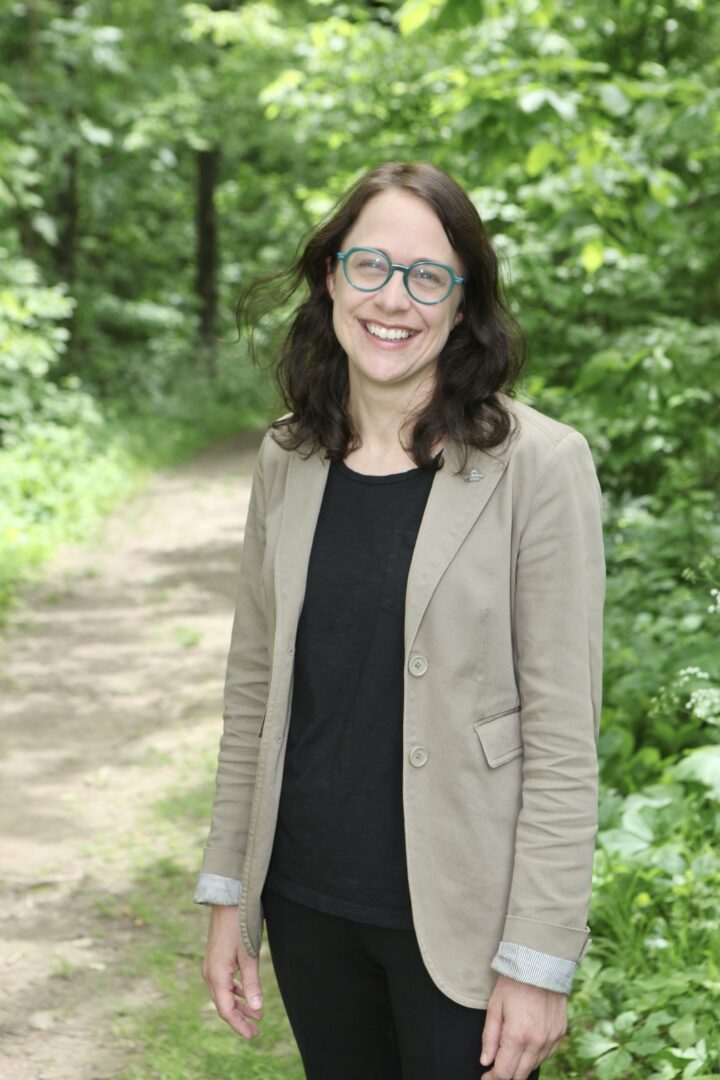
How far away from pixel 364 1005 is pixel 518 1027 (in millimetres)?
354

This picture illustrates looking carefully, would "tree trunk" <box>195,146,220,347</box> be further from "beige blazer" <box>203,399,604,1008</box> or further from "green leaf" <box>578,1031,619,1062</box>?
"beige blazer" <box>203,399,604,1008</box>

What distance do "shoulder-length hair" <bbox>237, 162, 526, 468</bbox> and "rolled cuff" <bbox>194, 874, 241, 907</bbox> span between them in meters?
0.74

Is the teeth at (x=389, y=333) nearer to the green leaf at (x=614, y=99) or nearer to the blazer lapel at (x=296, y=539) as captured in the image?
the blazer lapel at (x=296, y=539)

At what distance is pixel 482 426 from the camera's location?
176 centimetres

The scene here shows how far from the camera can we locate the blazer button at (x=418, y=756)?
66.2 inches

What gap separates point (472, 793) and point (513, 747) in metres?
0.09

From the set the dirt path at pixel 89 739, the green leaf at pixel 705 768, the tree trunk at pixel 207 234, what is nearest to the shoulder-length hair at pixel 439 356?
the green leaf at pixel 705 768

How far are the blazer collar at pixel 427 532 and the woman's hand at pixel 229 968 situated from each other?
545 millimetres

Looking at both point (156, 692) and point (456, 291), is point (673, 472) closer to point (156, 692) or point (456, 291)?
point (156, 692)

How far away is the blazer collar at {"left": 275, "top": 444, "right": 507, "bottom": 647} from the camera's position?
1679 millimetres

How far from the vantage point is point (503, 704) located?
5.54 feet

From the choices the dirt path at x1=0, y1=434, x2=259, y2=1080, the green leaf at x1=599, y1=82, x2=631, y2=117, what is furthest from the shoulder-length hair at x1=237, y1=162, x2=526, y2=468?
the green leaf at x1=599, y1=82, x2=631, y2=117

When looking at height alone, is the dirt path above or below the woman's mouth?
below

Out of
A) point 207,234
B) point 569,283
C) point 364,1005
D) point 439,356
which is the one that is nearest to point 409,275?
point 439,356
